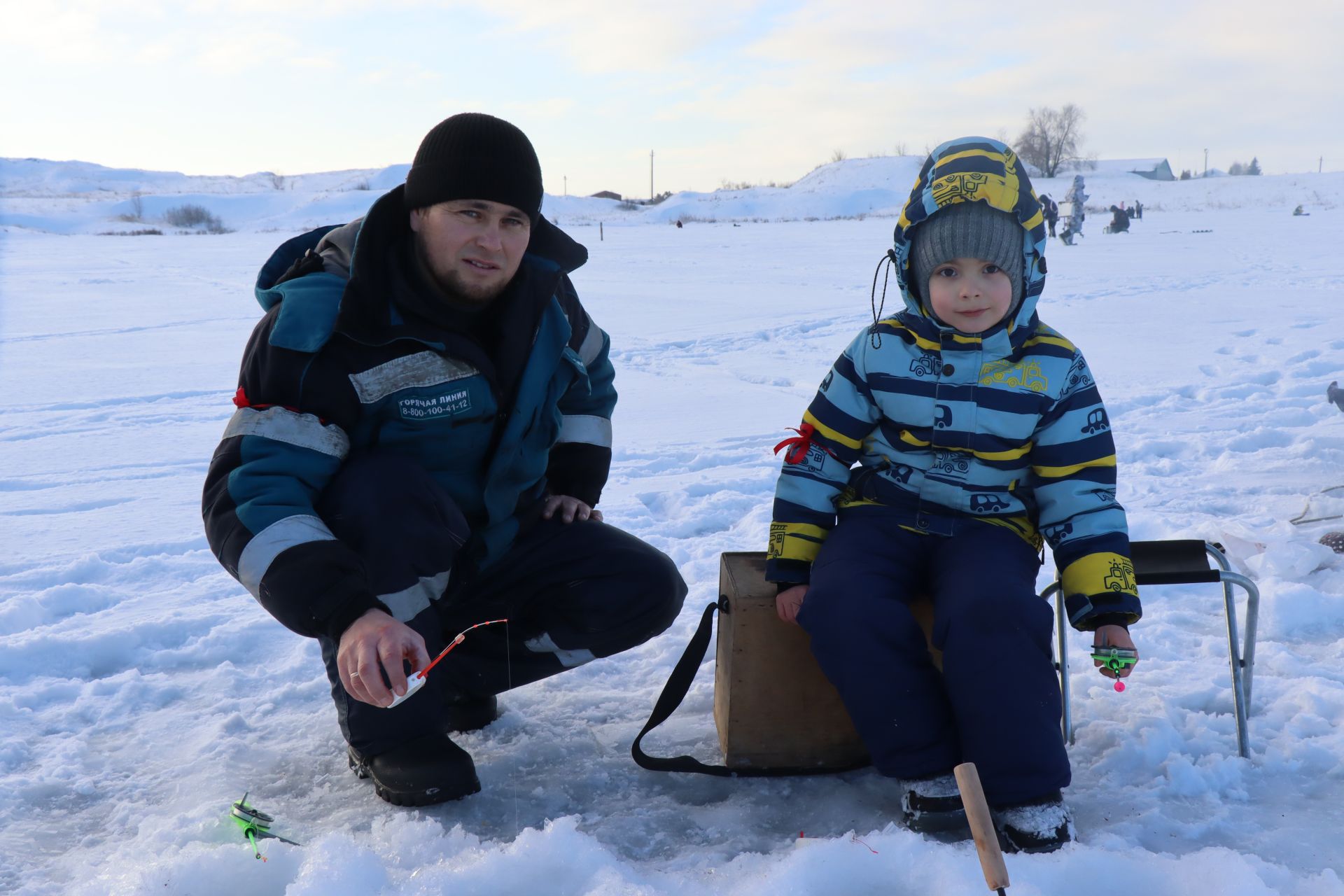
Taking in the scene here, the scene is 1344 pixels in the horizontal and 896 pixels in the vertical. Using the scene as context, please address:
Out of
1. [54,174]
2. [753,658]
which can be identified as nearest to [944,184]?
[753,658]

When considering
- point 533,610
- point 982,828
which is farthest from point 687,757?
point 982,828

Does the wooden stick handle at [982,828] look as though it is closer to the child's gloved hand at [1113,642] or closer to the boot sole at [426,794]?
the child's gloved hand at [1113,642]

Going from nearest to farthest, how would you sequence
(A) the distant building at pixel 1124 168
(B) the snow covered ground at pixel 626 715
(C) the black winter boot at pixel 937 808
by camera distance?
(B) the snow covered ground at pixel 626 715
(C) the black winter boot at pixel 937 808
(A) the distant building at pixel 1124 168

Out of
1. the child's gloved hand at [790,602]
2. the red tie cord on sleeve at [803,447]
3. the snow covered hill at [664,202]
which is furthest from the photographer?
the snow covered hill at [664,202]

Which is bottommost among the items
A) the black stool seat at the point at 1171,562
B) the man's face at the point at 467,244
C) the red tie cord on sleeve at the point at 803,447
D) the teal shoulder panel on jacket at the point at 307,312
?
the black stool seat at the point at 1171,562

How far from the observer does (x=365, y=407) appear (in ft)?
6.37

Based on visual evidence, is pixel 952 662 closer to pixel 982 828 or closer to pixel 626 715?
pixel 982 828

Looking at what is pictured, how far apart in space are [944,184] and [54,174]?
110 m

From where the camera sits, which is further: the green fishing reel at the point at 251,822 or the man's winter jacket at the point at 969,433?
the man's winter jacket at the point at 969,433

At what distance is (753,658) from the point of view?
2057 millimetres

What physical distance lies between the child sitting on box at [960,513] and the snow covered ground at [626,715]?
130mm

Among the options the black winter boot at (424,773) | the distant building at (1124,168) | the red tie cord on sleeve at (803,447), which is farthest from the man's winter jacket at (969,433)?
the distant building at (1124,168)

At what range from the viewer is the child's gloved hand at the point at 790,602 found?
200 cm

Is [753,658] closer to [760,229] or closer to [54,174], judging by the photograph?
[760,229]
